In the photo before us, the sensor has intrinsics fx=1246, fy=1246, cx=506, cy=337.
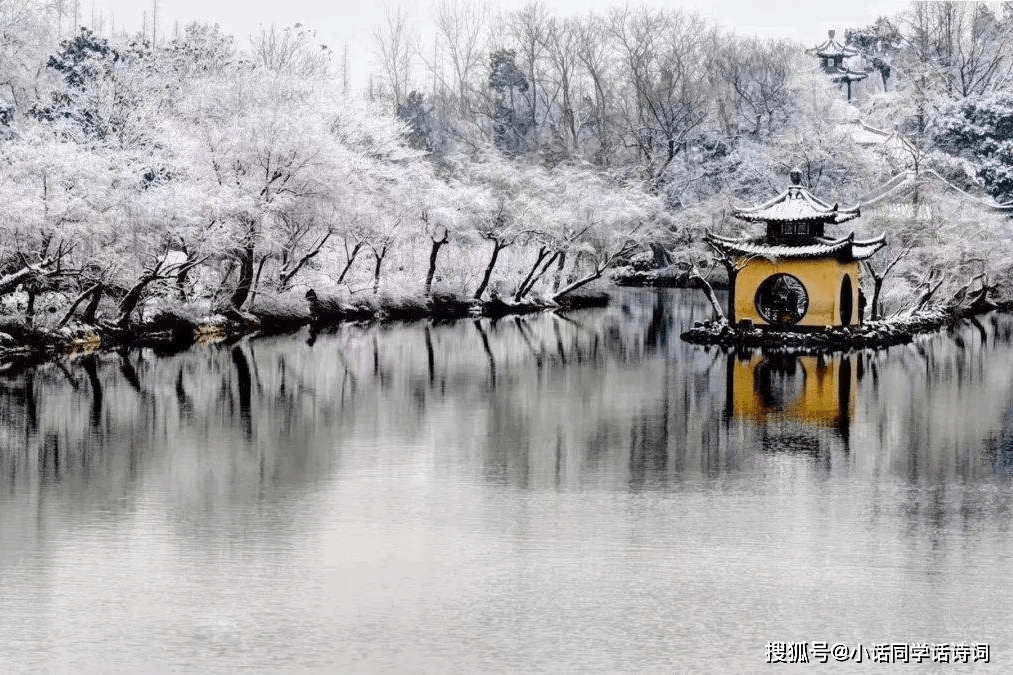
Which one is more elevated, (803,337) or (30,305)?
(30,305)

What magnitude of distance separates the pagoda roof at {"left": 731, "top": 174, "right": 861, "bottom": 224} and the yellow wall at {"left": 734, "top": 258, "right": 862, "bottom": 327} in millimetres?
1231

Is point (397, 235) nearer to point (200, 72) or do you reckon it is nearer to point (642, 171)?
point (200, 72)

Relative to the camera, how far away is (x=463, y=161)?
57.2 m

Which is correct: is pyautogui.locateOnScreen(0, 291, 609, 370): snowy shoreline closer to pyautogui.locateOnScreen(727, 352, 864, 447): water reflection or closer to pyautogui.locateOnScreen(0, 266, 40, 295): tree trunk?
pyautogui.locateOnScreen(0, 266, 40, 295): tree trunk

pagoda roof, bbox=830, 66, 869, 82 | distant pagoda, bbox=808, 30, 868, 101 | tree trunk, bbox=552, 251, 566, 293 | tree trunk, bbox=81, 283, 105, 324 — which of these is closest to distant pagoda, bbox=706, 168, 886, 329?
tree trunk, bbox=81, 283, 105, 324

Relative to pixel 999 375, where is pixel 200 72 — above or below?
above

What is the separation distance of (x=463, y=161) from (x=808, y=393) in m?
35.5

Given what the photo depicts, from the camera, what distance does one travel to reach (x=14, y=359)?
91.6 feet

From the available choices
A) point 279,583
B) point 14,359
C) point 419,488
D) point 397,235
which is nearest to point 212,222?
point 14,359

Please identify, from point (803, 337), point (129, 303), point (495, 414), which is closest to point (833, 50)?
point (803, 337)

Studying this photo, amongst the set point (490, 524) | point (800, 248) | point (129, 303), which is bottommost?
point (490, 524)

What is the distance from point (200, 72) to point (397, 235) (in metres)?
11.8

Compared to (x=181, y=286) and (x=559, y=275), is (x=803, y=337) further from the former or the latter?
(x=559, y=275)

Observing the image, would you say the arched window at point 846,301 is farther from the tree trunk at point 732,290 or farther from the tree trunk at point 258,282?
the tree trunk at point 258,282
